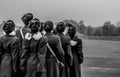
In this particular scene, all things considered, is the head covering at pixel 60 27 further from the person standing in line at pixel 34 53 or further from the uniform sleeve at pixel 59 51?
the person standing in line at pixel 34 53

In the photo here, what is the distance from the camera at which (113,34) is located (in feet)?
172

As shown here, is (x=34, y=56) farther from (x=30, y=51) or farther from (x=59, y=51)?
(x=59, y=51)

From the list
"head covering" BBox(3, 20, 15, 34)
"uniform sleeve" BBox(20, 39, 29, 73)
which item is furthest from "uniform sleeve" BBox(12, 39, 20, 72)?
"head covering" BBox(3, 20, 15, 34)

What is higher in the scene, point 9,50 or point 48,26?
point 48,26

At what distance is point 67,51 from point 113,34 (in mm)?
44704

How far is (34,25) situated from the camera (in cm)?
712

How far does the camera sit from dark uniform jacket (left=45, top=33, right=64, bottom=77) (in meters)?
7.77

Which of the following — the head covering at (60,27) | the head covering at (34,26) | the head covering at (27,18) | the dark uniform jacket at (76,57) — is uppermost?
the head covering at (27,18)

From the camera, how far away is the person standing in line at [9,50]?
7.22 metres

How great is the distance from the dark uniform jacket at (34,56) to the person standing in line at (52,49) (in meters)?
0.65

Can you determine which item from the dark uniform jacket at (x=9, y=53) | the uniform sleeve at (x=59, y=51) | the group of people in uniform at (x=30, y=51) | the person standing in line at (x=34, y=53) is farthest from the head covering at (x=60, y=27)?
the dark uniform jacket at (x=9, y=53)

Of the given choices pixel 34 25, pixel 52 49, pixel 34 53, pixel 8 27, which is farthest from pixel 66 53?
pixel 8 27

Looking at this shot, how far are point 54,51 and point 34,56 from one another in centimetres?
90

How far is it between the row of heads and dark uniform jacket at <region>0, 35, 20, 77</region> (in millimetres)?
186
